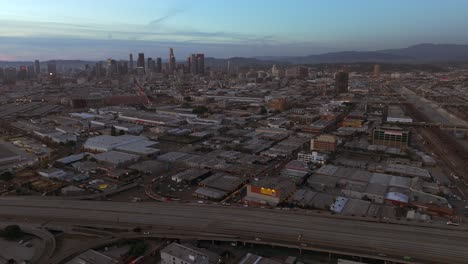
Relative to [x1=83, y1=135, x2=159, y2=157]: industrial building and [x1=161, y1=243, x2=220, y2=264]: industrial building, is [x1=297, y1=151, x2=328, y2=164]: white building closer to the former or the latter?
[x1=83, y1=135, x2=159, y2=157]: industrial building

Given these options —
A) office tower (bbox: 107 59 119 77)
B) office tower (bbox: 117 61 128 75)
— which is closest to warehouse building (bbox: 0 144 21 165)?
office tower (bbox: 107 59 119 77)

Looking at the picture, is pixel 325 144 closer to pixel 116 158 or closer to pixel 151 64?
pixel 116 158

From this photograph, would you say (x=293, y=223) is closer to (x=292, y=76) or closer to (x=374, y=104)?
(x=374, y=104)

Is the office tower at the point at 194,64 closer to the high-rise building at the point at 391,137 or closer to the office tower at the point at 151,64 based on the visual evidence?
the office tower at the point at 151,64

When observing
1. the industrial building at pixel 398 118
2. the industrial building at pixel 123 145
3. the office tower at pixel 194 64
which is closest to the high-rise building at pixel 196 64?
the office tower at pixel 194 64

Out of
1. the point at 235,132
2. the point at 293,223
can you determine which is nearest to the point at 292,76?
the point at 235,132

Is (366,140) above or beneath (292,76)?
beneath

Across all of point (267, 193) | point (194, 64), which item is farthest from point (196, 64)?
point (267, 193)
